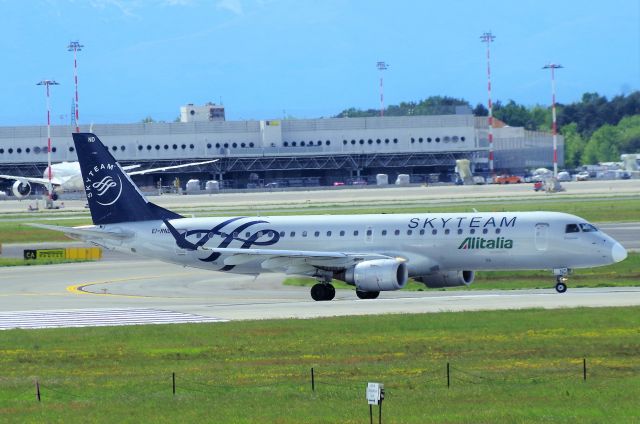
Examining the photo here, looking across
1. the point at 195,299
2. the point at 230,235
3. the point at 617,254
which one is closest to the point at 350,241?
the point at 230,235

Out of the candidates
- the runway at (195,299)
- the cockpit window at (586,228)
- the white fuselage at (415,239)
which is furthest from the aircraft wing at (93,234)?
the cockpit window at (586,228)

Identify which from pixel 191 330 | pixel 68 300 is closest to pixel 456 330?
pixel 191 330

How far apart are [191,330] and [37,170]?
147 m

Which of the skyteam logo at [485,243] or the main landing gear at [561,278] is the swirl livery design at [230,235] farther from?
the main landing gear at [561,278]

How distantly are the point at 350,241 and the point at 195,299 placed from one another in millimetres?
7121

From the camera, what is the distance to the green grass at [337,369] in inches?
1051

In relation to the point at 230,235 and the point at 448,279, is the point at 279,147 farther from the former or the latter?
the point at 448,279

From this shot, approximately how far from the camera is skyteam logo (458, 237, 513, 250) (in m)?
50.5

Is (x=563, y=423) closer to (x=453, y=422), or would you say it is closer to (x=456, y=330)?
(x=453, y=422)

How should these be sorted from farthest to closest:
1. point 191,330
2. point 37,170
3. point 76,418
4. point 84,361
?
1. point 37,170
2. point 191,330
3. point 84,361
4. point 76,418

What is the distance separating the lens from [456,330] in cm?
3894

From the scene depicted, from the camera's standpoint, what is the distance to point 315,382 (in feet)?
100

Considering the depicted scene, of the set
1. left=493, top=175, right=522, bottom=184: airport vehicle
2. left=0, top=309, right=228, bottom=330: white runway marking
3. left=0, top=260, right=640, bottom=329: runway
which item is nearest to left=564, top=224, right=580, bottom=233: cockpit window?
left=0, top=260, right=640, bottom=329: runway

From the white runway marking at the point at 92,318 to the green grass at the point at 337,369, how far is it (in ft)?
7.67
